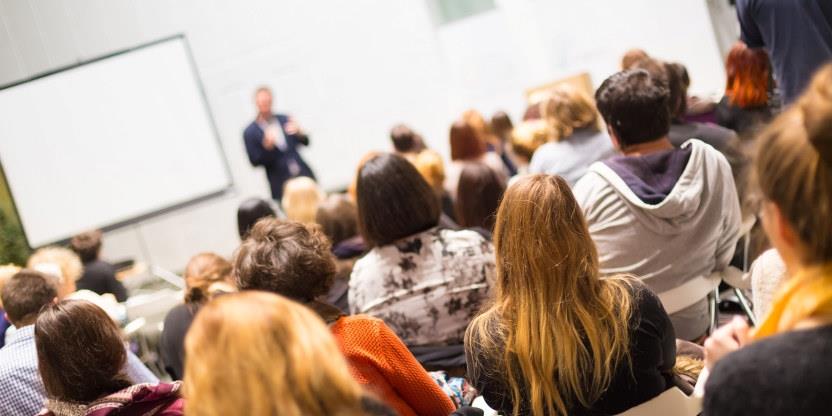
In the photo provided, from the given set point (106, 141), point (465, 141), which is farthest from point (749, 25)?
point (106, 141)

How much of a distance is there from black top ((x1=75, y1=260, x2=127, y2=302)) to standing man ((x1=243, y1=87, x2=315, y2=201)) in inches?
80.3

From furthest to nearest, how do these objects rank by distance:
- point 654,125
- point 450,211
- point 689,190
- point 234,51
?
point 234,51
point 450,211
point 654,125
point 689,190

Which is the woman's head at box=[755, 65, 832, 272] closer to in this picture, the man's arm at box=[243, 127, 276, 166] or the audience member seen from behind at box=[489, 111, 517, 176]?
the audience member seen from behind at box=[489, 111, 517, 176]

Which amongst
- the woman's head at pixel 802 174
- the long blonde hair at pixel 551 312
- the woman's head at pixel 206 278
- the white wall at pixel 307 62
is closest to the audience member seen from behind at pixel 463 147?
the woman's head at pixel 206 278

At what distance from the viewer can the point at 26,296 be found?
10.7 ft

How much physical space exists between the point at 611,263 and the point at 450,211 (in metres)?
2.59

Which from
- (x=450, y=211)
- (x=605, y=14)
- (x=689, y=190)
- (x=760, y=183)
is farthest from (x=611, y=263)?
(x=605, y=14)

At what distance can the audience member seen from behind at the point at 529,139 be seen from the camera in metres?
4.86

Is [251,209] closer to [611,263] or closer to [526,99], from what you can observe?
[611,263]

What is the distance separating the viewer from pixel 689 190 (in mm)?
2770

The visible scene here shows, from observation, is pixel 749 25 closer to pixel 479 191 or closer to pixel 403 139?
pixel 479 191

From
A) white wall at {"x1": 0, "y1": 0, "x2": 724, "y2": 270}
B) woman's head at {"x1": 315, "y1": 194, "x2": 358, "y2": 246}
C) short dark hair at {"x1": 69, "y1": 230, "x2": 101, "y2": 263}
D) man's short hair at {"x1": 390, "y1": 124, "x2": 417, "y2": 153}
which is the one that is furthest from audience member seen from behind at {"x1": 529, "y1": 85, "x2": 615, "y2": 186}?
white wall at {"x1": 0, "y1": 0, "x2": 724, "y2": 270}

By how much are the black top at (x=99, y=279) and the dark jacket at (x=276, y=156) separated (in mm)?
2038

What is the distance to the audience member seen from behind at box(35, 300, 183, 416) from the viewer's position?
2.18 metres
